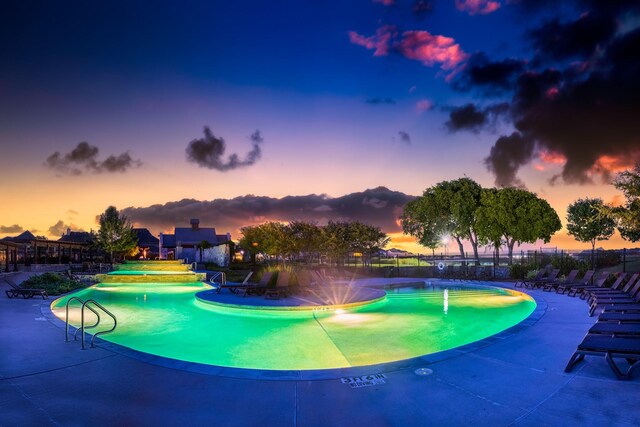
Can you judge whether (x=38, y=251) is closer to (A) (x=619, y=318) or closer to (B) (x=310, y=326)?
(B) (x=310, y=326)

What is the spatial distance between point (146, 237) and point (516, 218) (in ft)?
219

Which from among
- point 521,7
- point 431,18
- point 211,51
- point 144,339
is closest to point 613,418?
point 144,339

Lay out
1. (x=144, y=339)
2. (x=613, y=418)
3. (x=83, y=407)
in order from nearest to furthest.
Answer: (x=613, y=418) → (x=83, y=407) → (x=144, y=339)

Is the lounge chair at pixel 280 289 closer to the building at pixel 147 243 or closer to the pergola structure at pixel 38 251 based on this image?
the pergola structure at pixel 38 251

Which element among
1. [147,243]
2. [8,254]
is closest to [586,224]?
[8,254]

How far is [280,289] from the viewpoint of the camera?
14.0 meters

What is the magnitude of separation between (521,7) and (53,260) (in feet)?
150

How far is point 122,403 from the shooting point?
159 inches

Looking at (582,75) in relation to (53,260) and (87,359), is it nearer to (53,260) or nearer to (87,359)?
(87,359)

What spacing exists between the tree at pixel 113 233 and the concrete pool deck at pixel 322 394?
4404 centimetres

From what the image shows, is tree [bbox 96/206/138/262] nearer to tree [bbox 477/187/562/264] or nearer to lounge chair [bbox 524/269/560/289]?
tree [bbox 477/187/562/264]

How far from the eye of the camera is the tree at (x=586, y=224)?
3780 centimetres

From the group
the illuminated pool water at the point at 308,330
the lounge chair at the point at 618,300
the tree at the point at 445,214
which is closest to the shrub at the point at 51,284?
the illuminated pool water at the point at 308,330

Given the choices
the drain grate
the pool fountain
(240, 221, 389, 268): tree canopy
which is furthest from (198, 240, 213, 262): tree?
the drain grate
